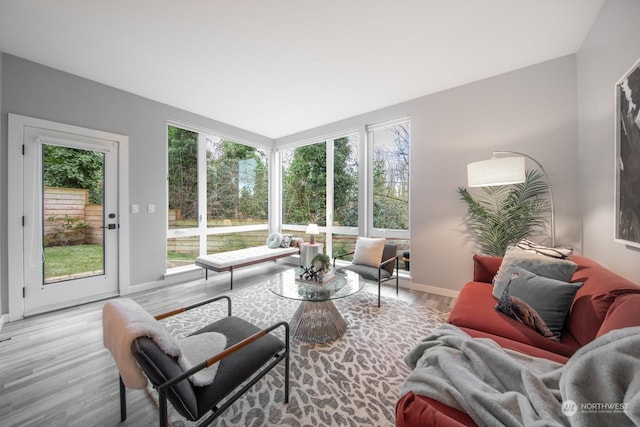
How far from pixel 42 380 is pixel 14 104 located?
111 inches

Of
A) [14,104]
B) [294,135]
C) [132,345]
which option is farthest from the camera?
[294,135]

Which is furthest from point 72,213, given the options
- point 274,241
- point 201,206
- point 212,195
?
point 274,241

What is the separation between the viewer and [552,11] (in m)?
1.94

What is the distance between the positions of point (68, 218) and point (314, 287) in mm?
3158

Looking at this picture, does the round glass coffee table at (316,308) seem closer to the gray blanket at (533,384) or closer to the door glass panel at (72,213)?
→ the gray blanket at (533,384)

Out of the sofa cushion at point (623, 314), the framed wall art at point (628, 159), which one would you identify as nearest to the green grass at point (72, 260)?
the sofa cushion at point (623, 314)

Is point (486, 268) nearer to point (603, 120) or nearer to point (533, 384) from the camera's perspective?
point (603, 120)

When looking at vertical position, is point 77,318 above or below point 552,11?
below

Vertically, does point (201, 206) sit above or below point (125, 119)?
below

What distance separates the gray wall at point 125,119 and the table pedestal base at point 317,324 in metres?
2.60

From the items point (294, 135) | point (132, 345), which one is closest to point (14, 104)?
point (132, 345)

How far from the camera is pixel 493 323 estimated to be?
1.54 metres

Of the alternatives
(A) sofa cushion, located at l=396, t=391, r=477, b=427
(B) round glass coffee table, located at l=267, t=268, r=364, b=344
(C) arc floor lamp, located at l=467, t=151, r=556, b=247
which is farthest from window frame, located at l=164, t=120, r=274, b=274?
(C) arc floor lamp, located at l=467, t=151, r=556, b=247

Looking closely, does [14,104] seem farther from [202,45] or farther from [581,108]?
[581,108]
